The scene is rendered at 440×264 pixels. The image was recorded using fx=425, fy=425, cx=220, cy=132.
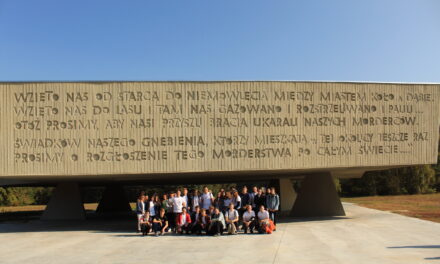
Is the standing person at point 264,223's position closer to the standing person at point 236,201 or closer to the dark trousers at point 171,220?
the standing person at point 236,201

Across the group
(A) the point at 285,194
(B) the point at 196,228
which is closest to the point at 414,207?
(A) the point at 285,194

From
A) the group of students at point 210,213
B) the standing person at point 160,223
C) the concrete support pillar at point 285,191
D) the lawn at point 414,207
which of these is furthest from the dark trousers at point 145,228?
the concrete support pillar at point 285,191

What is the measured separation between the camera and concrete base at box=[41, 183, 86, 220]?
25.2 metres

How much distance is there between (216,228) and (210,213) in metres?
0.66

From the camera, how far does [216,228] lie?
14.4 meters

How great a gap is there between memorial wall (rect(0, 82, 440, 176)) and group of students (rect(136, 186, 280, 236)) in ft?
8.85

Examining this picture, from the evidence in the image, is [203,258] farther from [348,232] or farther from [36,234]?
[36,234]

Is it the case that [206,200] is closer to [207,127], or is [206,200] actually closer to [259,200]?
[259,200]

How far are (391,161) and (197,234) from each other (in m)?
9.88

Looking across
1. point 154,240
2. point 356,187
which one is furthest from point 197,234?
point 356,187

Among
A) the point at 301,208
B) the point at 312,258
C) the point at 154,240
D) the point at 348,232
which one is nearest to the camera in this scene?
the point at 312,258

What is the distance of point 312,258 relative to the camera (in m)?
9.87

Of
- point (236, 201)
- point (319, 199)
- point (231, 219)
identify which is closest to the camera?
point (231, 219)

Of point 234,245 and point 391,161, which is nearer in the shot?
point 234,245
